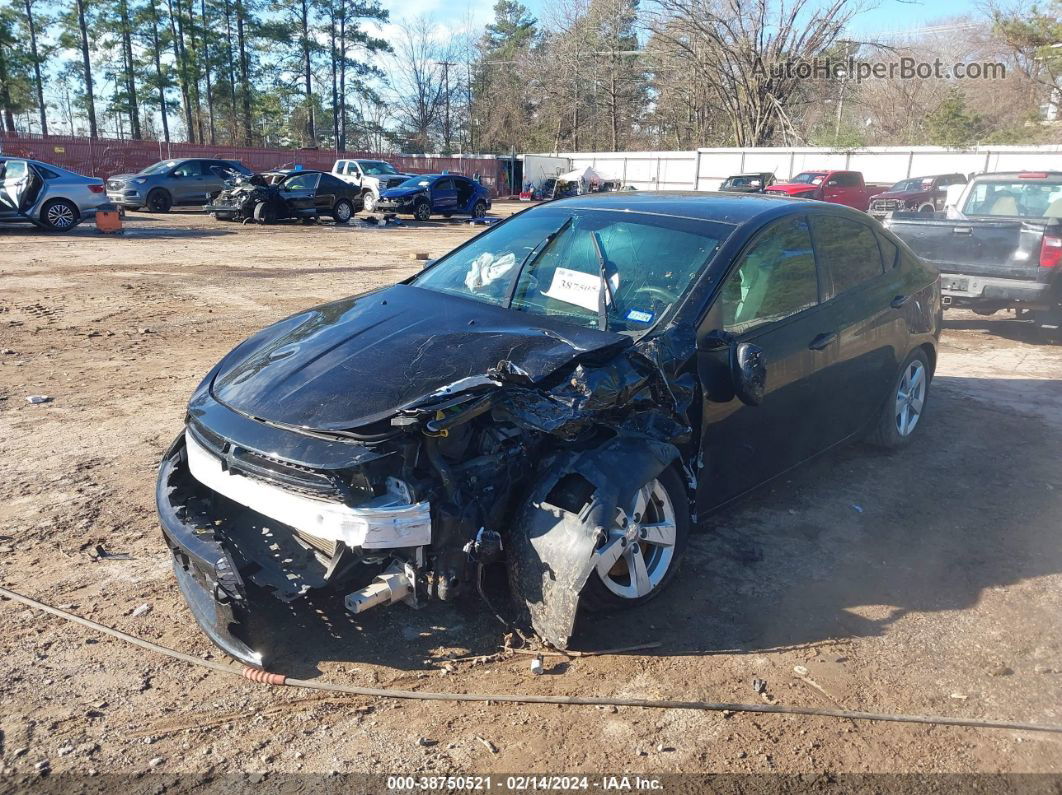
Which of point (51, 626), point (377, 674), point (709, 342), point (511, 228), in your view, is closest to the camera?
point (377, 674)

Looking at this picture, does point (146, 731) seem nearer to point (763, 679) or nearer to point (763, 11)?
point (763, 679)

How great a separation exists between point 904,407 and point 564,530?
3501 millimetres

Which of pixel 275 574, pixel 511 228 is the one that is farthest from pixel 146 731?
pixel 511 228

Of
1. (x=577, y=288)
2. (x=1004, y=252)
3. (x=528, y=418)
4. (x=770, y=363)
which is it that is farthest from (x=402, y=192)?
(x=528, y=418)

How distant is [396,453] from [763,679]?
1.64 meters

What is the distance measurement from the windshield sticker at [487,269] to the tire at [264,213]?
19.6 m

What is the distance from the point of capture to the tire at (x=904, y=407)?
5.14 meters

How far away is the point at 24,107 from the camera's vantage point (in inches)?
1751

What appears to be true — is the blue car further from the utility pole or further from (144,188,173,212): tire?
the utility pole

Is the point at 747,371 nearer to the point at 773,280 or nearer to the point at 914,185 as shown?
the point at 773,280

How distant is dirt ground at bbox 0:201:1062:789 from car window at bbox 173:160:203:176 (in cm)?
2026

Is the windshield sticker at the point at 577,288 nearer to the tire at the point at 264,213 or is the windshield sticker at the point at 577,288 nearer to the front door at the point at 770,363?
the front door at the point at 770,363

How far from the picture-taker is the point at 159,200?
78.4 ft

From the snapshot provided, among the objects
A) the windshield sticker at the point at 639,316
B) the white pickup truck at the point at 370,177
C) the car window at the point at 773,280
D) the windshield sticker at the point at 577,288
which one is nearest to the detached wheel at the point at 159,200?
the white pickup truck at the point at 370,177
